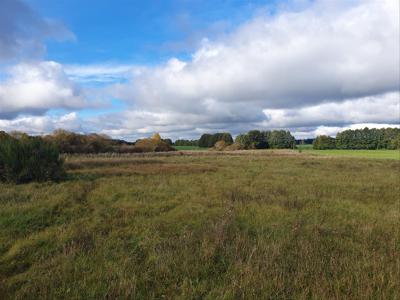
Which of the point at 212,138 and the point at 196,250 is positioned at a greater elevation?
the point at 212,138

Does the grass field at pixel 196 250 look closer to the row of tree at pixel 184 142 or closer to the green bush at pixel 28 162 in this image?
Result: the green bush at pixel 28 162

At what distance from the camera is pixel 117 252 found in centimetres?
568

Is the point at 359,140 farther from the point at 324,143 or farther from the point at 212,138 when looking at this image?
the point at 212,138

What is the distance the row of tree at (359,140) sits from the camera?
11601 cm

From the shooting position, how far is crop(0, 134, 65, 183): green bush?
50.7 ft

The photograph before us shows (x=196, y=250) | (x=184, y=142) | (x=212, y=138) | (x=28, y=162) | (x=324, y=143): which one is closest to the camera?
(x=196, y=250)

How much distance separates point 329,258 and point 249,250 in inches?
67.2

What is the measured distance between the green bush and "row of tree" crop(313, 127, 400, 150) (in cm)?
12173

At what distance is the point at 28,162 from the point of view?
623 inches

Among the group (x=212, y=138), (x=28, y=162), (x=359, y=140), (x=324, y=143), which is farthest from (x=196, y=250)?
(x=359, y=140)

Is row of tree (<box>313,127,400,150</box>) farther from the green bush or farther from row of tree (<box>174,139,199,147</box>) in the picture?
the green bush

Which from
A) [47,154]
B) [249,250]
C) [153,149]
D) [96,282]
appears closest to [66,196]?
[47,154]

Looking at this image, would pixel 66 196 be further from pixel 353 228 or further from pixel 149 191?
pixel 353 228

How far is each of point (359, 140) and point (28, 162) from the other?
132569 millimetres
